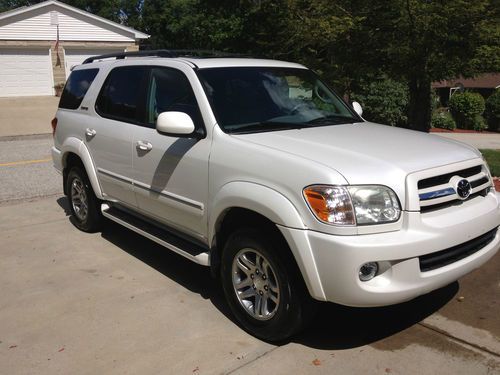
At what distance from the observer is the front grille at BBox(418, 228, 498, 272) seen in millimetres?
3354

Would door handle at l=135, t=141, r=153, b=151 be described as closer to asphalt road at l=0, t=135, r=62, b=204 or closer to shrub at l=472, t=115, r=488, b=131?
asphalt road at l=0, t=135, r=62, b=204

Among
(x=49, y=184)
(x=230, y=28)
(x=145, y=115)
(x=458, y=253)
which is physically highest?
(x=230, y=28)

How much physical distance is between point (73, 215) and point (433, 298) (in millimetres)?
4159

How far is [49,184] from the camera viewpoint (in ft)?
28.7

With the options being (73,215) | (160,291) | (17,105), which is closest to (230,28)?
(17,105)

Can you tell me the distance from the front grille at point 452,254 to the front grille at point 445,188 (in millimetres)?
281

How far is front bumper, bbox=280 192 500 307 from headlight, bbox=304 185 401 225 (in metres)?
0.09

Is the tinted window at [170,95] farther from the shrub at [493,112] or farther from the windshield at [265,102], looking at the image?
the shrub at [493,112]

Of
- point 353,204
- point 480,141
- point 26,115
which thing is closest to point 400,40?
point 353,204

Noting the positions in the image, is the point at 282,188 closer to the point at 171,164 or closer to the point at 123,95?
the point at 171,164

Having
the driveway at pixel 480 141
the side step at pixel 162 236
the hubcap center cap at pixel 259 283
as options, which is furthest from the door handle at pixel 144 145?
the driveway at pixel 480 141

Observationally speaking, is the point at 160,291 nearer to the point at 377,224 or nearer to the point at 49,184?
the point at 377,224

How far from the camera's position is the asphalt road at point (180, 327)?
348cm

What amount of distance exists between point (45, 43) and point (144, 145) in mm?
23757
